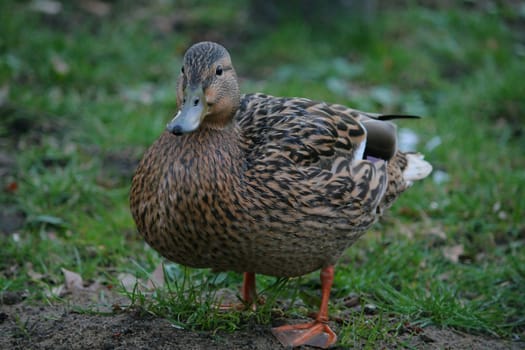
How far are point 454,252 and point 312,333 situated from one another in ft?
5.32

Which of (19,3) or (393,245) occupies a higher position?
(19,3)

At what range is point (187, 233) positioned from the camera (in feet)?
10.4

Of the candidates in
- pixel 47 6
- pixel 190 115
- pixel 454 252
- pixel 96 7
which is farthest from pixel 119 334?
pixel 96 7

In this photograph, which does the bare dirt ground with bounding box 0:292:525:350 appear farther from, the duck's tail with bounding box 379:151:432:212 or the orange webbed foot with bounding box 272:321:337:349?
the duck's tail with bounding box 379:151:432:212

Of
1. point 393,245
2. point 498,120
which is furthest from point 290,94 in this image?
point 393,245

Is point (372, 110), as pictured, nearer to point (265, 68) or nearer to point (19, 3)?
point (265, 68)

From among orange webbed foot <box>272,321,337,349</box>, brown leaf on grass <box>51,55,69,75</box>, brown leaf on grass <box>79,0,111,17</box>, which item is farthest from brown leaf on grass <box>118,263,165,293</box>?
brown leaf on grass <box>79,0,111,17</box>

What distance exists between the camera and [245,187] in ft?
10.6

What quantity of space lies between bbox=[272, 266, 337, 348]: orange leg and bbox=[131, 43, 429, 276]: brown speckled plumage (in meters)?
0.23

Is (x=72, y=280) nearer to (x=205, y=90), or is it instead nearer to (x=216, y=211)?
(x=216, y=211)

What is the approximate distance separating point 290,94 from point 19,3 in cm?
325

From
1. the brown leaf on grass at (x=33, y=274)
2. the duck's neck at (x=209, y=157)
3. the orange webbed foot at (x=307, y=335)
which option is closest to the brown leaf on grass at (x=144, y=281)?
the brown leaf on grass at (x=33, y=274)

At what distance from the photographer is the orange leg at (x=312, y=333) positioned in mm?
3398

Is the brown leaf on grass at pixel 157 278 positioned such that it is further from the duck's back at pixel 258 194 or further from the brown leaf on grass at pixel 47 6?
the brown leaf on grass at pixel 47 6
